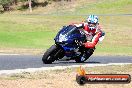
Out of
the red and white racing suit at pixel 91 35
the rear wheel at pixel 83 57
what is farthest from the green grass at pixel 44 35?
the red and white racing suit at pixel 91 35

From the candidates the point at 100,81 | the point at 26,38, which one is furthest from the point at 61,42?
the point at 26,38

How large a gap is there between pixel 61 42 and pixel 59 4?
7465cm

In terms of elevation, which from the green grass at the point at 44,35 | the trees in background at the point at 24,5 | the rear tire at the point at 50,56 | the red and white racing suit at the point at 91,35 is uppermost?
the red and white racing suit at the point at 91,35

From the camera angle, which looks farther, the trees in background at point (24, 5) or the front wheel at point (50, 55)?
the trees in background at point (24, 5)

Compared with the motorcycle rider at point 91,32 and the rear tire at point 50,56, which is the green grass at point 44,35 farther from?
the rear tire at point 50,56

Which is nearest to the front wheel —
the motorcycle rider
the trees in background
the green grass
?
the motorcycle rider

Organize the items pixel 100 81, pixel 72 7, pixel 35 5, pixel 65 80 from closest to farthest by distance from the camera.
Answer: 1. pixel 100 81
2. pixel 65 80
3. pixel 72 7
4. pixel 35 5

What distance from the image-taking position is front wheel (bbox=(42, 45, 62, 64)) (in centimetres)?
1579

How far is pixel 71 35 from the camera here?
16250 millimetres

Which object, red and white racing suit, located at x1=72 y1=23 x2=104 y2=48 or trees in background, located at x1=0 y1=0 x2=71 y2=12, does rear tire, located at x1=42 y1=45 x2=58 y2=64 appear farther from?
trees in background, located at x1=0 y1=0 x2=71 y2=12

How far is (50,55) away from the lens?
52.2 ft

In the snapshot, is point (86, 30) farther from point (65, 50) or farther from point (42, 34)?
point (42, 34)

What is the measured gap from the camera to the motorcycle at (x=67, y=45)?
15984mm

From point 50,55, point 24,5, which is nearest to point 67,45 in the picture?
point 50,55
